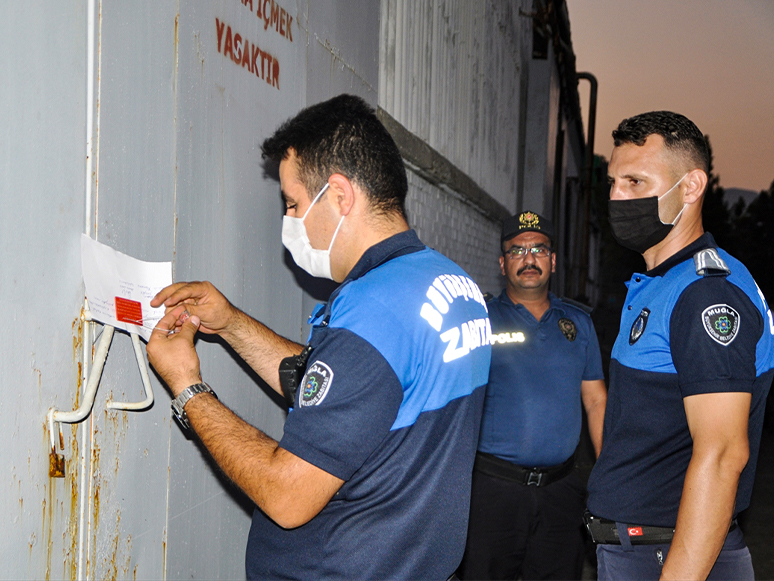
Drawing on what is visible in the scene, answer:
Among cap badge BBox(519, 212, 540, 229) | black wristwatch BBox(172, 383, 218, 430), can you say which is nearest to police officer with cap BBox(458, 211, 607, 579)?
cap badge BBox(519, 212, 540, 229)

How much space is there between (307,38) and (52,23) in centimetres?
169

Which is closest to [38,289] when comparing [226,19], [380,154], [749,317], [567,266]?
[380,154]

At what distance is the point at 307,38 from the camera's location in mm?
3193

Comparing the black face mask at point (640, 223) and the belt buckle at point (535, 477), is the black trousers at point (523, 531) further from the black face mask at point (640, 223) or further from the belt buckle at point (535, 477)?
the black face mask at point (640, 223)

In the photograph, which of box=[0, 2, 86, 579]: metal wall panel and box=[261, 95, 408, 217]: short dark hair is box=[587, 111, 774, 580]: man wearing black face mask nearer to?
box=[261, 95, 408, 217]: short dark hair

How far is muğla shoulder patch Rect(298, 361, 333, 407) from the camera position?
1533 millimetres

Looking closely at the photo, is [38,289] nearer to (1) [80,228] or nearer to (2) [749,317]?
(1) [80,228]

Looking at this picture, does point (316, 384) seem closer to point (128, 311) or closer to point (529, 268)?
point (128, 311)

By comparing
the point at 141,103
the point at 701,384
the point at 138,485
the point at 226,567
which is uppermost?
the point at 141,103

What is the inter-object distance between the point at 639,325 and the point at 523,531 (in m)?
1.89

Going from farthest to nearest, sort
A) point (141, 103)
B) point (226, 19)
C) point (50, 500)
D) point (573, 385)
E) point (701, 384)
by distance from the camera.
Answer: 1. point (573, 385)
2. point (226, 19)
3. point (141, 103)
4. point (701, 384)
5. point (50, 500)

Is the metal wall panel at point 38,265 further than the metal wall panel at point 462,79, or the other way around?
the metal wall panel at point 462,79

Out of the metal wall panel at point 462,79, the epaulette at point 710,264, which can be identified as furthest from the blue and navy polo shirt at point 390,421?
the metal wall panel at point 462,79

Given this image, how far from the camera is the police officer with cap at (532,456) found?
3.62m
